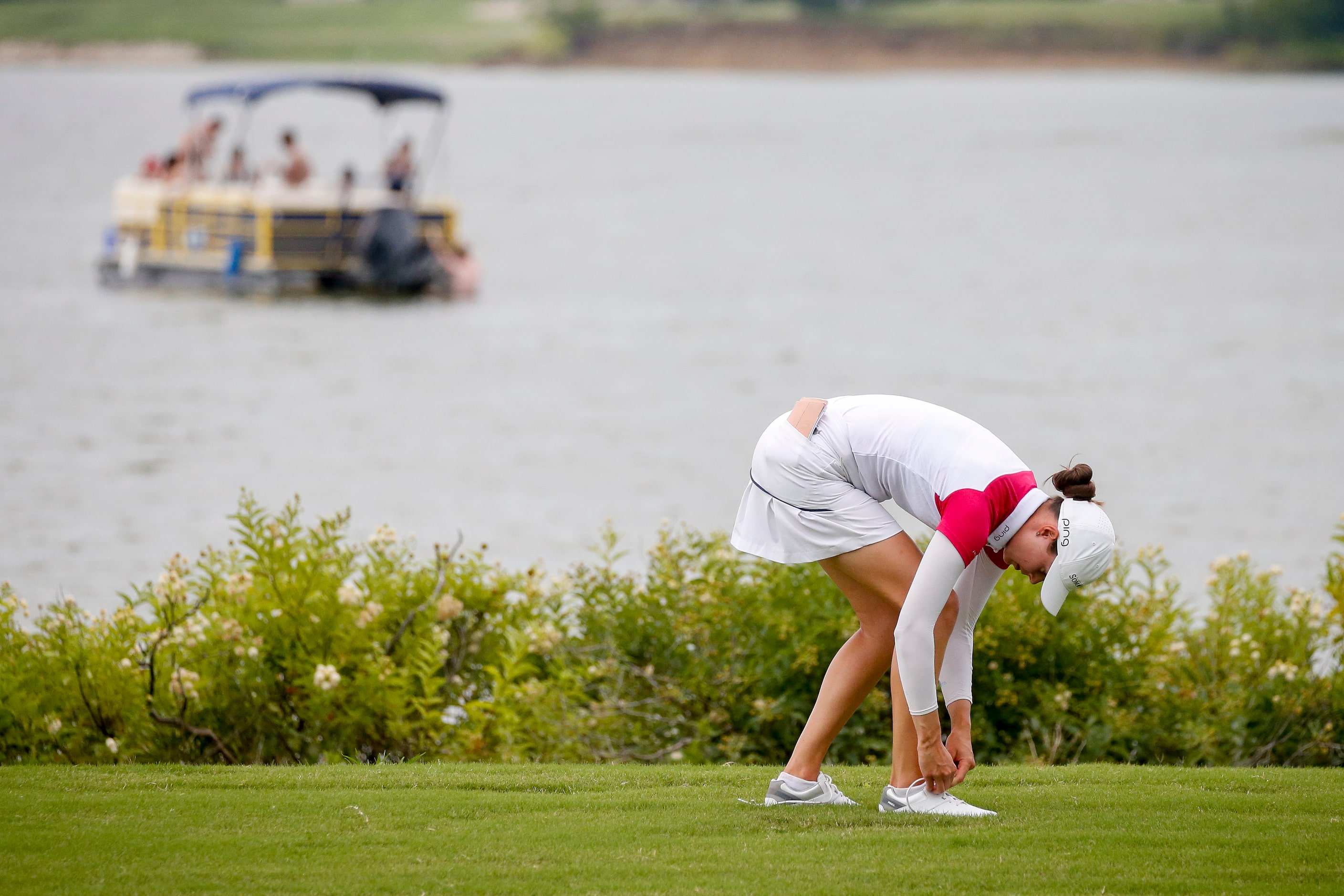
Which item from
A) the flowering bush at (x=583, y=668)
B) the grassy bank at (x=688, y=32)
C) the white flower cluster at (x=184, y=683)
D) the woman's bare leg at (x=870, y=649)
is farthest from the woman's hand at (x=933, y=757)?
the grassy bank at (x=688, y=32)

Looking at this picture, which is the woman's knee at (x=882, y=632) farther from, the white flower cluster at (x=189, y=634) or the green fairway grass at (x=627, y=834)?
the white flower cluster at (x=189, y=634)

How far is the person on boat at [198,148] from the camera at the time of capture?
34000 mm

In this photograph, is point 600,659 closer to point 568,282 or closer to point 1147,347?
point 1147,347

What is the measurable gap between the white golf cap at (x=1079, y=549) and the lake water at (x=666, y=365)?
6869 mm

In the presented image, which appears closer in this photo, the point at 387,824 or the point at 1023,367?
the point at 387,824

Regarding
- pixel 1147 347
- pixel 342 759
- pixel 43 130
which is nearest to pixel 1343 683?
pixel 342 759

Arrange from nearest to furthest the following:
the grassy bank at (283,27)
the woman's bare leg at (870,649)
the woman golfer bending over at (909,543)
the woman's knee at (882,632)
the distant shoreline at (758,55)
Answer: the woman golfer bending over at (909,543)
the woman's bare leg at (870,649)
the woman's knee at (882,632)
the grassy bank at (283,27)
the distant shoreline at (758,55)

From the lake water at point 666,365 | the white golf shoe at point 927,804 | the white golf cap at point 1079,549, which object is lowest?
the lake water at point 666,365

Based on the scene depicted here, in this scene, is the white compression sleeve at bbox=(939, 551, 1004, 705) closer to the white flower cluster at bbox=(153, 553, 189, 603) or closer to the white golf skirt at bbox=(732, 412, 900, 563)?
the white golf skirt at bbox=(732, 412, 900, 563)

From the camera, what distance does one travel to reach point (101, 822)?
19.8ft

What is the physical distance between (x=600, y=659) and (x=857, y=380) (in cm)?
2373

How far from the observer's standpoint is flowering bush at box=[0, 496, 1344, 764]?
8.16m

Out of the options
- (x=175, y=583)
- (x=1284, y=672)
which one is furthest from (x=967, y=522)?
(x=175, y=583)

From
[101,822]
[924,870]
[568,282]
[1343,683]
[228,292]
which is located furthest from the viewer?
[568,282]
